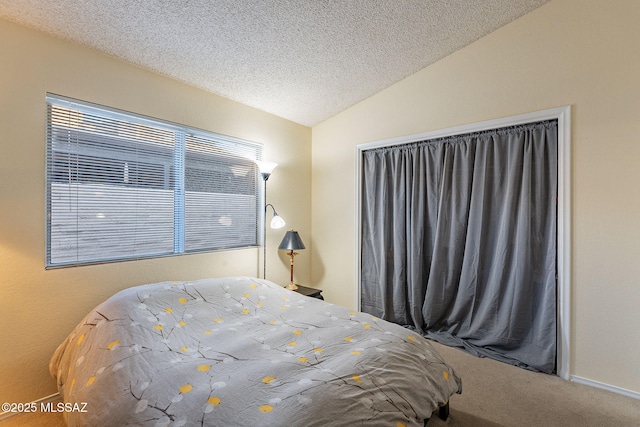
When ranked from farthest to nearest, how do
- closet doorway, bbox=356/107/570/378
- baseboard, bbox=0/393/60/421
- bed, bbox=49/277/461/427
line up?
closet doorway, bbox=356/107/570/378 < baseboard, bbox=0/393/60/421 < bed, bbox=49/277/461/427

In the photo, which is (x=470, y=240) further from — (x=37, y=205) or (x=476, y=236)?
(x=37, y=205)

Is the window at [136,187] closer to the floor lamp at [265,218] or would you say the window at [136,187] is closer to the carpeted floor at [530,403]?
the floor lamp at [265,218]

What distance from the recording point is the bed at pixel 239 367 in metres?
1.10

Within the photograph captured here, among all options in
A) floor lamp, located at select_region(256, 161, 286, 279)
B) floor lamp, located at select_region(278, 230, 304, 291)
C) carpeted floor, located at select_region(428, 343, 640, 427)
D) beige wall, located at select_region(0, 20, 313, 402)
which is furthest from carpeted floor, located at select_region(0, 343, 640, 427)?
floor lamp, located at select_region(256, 161, 286, 279)

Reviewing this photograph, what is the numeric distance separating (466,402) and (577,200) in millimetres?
1665

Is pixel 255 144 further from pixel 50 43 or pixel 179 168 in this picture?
pixel 50 43

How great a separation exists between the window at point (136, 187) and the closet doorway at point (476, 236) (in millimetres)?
1455

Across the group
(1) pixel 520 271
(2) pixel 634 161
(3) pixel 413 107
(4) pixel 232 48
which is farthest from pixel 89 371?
(2) pixel 634 161

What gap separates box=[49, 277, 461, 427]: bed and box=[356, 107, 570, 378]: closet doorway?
1154 mm

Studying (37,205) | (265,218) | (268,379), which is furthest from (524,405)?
(37,205)

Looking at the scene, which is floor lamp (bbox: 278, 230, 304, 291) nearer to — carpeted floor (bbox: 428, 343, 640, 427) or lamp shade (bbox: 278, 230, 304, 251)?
lamp shade (bbox: 278, 230, 304, 251)

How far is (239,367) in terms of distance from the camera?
4.42ft

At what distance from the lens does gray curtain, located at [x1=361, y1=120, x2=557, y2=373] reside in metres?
2.40

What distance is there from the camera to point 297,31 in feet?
7.10
